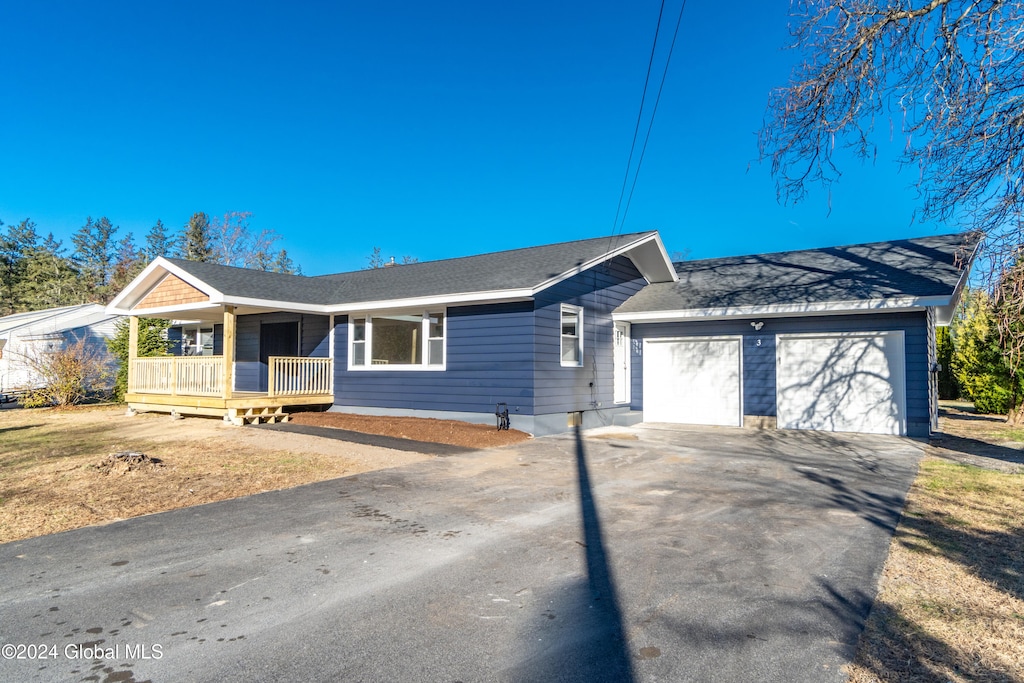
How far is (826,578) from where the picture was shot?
4.23 meters

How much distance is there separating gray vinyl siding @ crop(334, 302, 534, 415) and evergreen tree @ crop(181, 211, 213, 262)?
38.2 meters

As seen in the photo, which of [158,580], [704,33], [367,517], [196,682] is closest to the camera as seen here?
[196,682]

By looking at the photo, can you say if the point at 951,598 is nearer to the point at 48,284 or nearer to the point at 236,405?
the point at 236,405

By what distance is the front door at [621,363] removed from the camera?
1480 centimetres

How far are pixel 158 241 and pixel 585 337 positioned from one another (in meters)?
55.4

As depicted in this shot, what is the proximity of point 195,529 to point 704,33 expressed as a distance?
1047cm

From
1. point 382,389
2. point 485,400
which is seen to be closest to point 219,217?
point 382,389

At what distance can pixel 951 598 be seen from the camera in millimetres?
3822

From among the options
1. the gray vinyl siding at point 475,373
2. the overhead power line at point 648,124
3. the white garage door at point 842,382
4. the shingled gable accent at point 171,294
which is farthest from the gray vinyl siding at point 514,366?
the white garage door at point 842,382

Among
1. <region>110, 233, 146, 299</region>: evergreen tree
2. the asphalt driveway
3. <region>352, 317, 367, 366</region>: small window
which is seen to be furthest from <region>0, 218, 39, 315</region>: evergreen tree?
the asphalt driveway

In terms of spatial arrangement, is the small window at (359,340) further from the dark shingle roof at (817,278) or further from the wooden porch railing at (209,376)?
the dark shingle roof at (817,278)

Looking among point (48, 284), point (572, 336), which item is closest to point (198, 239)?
point (48, 284)

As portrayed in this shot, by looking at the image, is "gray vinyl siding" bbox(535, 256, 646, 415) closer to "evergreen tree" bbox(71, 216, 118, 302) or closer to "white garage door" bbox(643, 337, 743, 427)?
"white garage door" bbox(643, 337, 743, 427)

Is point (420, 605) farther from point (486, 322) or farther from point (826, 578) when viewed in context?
point (486, 322)
